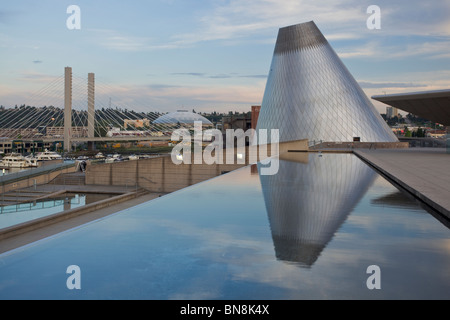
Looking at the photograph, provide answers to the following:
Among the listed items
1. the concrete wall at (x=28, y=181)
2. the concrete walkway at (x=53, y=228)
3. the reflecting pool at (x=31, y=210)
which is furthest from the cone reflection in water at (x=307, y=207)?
the concrete wall at (x=28, y=181)

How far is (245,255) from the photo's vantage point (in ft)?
9.46

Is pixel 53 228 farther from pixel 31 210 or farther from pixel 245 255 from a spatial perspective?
pixel 245 255

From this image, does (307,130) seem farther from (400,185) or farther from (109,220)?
(109,220)

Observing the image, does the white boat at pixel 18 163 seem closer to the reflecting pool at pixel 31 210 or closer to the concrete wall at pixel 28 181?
the concrete wall at pixel 28 181

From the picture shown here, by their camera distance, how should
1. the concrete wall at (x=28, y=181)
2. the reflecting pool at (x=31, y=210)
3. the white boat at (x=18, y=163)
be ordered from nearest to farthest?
the reflecting pool at (x=31, y=210), the concrete wall at (x=28, y=181), the white boat at (x=18, y=163)

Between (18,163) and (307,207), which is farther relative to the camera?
(18,163)

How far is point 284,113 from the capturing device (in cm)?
2973

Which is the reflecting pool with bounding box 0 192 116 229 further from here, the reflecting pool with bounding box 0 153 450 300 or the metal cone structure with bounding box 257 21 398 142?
the metal cone structure with bounding box 257 21 398 142

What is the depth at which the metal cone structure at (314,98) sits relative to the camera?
27.9m

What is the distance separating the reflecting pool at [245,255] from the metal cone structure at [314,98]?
23.6 m

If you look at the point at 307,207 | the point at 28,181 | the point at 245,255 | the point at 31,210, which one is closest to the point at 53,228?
the point at 31,210

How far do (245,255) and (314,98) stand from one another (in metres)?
27.3

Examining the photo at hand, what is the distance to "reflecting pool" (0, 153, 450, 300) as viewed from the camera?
7.41ft
